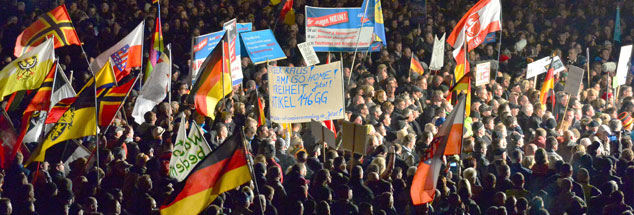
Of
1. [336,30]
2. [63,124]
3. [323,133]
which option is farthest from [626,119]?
[63,124]

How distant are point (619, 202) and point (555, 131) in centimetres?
427

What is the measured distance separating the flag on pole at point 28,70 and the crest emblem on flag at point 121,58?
1.65 meters

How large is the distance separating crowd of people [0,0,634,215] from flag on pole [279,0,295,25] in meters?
0.21

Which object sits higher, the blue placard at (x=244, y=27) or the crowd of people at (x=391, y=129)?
the blue placard at (x=244, y=27)

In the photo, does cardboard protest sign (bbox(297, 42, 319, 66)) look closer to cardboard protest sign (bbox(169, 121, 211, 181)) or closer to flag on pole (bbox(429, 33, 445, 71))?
flag on pole (bbox(429, 33, 445, 71))

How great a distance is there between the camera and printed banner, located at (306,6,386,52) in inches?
681

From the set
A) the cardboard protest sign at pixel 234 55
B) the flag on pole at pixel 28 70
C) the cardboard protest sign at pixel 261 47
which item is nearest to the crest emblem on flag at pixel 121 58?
the cardboard protest sign at pixel 234 55

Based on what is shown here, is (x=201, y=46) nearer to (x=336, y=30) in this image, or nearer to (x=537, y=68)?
(x=336, y=30)

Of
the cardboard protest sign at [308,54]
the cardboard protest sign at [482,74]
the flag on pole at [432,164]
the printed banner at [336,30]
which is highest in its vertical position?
the printed banner at [336,30]

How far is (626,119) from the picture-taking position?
17484 mm

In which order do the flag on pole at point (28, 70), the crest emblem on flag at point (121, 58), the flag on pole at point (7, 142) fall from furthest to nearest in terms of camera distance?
the crest emblem on flag at point (121, 58) → the flag on pole at point (28, 70) → the flag on pole at point (7, 142)

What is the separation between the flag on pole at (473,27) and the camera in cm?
1775

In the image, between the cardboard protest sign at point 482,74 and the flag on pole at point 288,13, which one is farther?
the flag on pole at point 288,13

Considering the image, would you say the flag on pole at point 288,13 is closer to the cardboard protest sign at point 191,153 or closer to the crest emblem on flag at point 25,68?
the crest emblem on flag at point 25,68
